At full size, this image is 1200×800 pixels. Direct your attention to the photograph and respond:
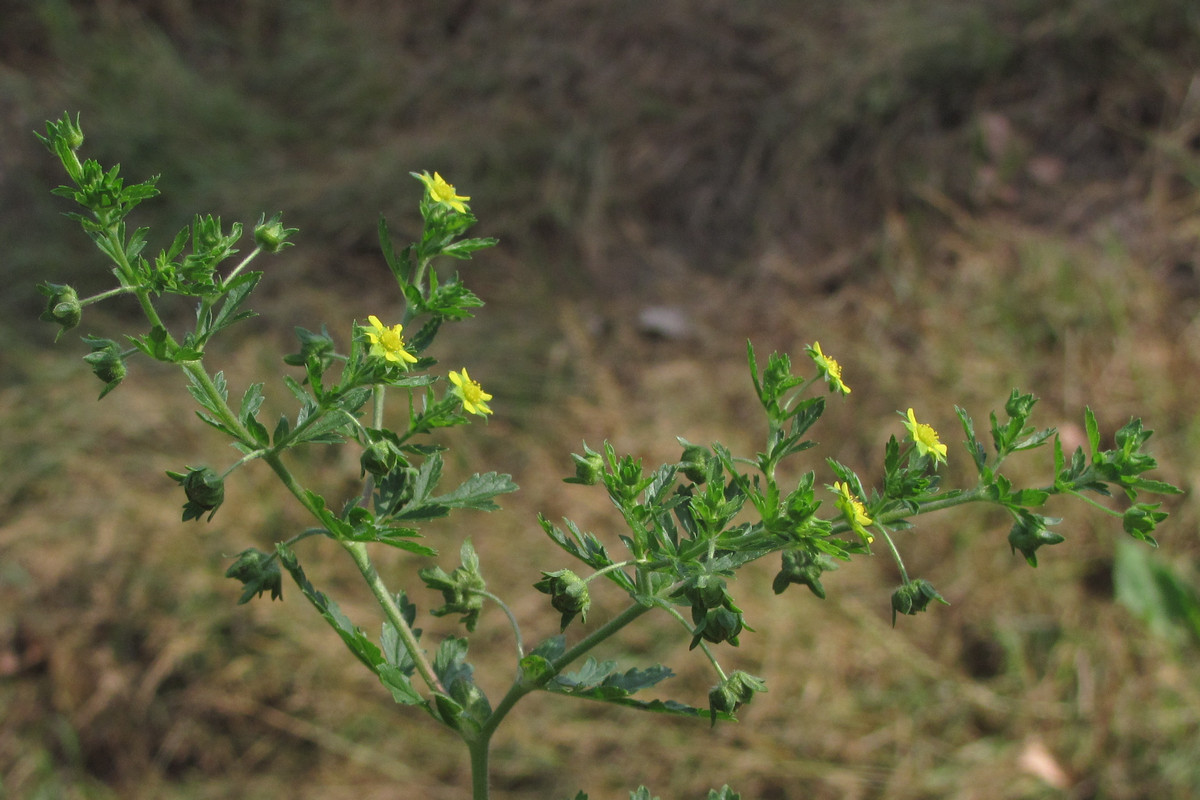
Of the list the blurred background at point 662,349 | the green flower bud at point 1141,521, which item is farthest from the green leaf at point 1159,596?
the green flower bud at point 1141,521

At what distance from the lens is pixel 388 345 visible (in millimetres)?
814

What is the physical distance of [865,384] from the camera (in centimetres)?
380

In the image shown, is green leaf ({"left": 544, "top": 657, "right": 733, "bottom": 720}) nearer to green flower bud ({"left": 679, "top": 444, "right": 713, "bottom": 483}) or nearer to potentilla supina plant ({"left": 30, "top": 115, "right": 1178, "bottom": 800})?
potentilla supina plant ({"left": 30, "top": 115, "right": 1178, "bottom": 800})

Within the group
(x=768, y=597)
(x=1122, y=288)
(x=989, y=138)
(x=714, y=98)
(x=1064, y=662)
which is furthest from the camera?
(x=714, y=98)

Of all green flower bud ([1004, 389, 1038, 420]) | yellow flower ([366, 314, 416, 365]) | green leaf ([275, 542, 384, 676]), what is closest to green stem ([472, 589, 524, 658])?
green leaf ([275, 542, 384, 676])

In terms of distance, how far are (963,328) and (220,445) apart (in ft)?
9.59

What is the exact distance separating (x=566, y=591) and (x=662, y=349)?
145 inches

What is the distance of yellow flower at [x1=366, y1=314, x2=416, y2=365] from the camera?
31.6 inches

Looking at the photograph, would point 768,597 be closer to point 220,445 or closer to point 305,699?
point 305,699

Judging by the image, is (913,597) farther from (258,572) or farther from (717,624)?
(258,572)

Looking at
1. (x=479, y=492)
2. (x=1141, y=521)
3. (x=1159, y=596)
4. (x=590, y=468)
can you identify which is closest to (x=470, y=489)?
(x=479, y=492)


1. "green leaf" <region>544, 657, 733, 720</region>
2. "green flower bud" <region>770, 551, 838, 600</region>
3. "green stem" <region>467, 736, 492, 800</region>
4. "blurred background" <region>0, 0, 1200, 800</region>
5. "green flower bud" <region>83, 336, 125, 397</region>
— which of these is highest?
"green flower bud" <region>83, 336, 125, 397</region>

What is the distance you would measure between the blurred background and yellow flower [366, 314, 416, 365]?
97.4 inches

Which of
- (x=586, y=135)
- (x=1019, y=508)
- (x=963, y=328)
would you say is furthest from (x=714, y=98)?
(x=1019, y=508)
